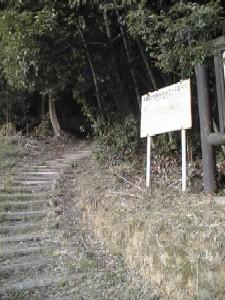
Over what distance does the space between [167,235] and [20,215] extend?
3787 mm

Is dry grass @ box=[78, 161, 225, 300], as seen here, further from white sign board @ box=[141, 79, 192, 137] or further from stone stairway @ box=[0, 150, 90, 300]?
white sign board @ box=[141, 79, 192, 137]

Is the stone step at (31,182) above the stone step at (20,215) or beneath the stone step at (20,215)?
above

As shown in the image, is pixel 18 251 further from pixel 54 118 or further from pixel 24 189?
pixel 54 118

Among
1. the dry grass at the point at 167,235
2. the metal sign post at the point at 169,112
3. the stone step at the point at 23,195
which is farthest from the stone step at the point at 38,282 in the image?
the stone step at the point at 23,195

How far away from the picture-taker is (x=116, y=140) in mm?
10836

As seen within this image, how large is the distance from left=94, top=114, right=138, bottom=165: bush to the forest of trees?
31cm

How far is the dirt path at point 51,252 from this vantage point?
5660 millimetres

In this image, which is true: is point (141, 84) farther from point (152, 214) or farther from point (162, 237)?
point (162, 237)

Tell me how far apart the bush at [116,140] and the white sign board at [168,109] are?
7.00ft

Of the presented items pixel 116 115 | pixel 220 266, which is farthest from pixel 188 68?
pixel 116 115

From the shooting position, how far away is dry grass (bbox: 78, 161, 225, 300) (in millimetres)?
4664

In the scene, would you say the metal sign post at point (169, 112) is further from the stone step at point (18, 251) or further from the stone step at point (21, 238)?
the stone step at point (18, 251)

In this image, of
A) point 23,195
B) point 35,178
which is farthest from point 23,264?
point 35,178

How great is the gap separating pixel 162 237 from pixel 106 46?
6.30 m
